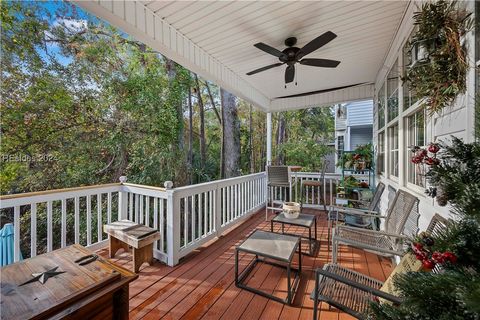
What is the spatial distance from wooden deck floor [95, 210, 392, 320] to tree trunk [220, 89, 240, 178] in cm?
407

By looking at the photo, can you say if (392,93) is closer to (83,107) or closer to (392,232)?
(392,232)

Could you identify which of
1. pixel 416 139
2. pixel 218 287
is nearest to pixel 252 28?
pixel 416 139

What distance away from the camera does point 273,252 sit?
2.18 meters

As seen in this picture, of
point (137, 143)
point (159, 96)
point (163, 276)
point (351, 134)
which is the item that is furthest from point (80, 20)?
point (351, 134)

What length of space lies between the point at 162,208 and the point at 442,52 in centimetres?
303

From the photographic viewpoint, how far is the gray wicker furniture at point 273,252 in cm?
208

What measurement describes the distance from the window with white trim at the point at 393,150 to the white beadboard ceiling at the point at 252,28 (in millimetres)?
1258

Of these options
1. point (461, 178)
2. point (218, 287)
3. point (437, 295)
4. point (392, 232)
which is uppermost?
point (461, 178)

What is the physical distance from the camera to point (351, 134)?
9758 mm

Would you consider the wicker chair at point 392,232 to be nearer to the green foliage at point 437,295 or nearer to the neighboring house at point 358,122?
the green foliage at point 437,295

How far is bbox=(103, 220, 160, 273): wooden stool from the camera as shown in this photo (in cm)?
252

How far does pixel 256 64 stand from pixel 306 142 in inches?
280

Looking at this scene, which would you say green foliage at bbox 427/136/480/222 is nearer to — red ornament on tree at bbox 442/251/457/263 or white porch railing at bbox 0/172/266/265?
red ornament on tree at bbox 442/251/457/263

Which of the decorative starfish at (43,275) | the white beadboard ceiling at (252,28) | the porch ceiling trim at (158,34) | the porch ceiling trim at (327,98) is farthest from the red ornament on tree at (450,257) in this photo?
the porch ceiling trim at (327,98)
